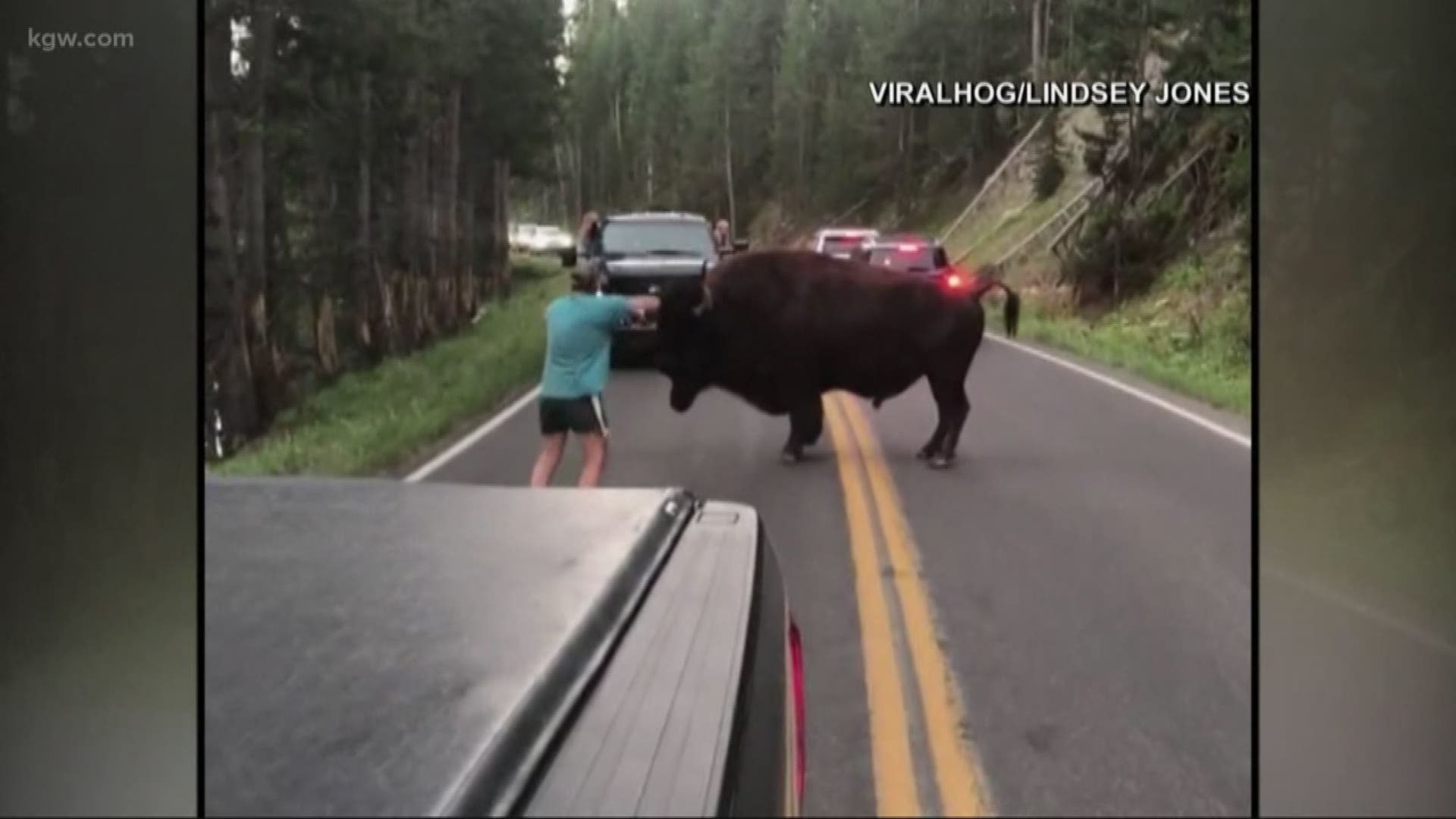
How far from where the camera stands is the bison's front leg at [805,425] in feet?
10.9

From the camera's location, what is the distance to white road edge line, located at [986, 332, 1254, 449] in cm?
320

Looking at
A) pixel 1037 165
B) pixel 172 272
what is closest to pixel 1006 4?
pixel 1037 165

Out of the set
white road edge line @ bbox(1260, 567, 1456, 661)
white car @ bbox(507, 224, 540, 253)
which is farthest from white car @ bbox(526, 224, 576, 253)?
white road edge line @ bbox(1260, 567, 1456, 661)

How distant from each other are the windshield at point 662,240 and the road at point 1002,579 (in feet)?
0.81

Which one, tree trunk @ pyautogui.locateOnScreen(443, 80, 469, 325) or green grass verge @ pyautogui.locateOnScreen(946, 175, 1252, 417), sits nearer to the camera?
green grass verge @ pyautogui.locateOnScreen(946, 175, 1252, 417)

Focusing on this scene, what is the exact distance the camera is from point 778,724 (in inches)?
89.5

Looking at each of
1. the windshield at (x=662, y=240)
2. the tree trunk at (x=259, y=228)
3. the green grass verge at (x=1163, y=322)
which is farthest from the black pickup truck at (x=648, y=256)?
the tree trunk at (x=259, y=228)

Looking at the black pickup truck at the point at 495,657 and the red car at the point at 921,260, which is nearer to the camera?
the black pickup truck at the point at 495,657

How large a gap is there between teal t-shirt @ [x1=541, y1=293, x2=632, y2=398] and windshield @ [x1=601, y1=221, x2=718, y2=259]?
12cm

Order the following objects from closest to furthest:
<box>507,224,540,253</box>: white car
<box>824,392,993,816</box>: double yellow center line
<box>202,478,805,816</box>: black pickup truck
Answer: <box>202,478,805,816</box>: black pickup truck, <box>824,392,993,816</box>: double yellow center line, <box>507,224,540,253</box>: white car

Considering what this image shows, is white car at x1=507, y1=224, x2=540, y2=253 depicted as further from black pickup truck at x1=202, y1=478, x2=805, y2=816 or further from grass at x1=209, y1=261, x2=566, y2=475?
black pickup truck at x1=202, y1=478, x2=805, y2=816

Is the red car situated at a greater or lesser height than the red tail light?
greater

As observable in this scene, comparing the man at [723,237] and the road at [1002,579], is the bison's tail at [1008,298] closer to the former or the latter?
the road at [1002,579]

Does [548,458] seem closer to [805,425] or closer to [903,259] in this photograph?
[805,425]
